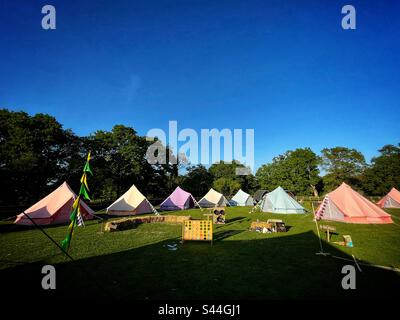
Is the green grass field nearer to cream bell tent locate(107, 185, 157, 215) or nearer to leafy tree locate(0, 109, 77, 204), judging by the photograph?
cream bell tent locate(107, 185, 157, 215)

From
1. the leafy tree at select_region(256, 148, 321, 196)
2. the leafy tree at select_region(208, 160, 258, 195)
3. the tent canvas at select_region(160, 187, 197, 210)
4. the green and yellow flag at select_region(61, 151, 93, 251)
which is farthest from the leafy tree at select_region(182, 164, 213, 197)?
the green and yellow flag at select_region(61, 151, 93, 251)

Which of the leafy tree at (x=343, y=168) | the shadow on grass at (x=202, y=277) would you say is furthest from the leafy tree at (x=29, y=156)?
the leafy tree at (x=343, y=168)

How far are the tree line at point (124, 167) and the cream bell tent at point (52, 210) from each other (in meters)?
9.10

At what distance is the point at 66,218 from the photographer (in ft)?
50.1

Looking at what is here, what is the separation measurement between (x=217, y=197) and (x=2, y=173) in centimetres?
Answer: 2505

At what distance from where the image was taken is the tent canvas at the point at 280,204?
22484 mm

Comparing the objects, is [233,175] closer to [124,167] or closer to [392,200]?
[124,167]

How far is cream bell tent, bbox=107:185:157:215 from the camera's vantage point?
66.3 feet

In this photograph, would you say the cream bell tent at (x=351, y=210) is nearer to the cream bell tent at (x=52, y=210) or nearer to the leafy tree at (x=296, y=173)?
the cream bell tent at (x=52, y=210)

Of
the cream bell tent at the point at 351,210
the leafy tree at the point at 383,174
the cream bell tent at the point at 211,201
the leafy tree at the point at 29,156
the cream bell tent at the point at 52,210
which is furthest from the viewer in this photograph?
the leafy tree at the point at 383,174

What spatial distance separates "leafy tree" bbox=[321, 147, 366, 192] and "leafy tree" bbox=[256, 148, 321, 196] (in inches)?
110

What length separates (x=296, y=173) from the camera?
52781mm

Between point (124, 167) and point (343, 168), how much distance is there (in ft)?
169
